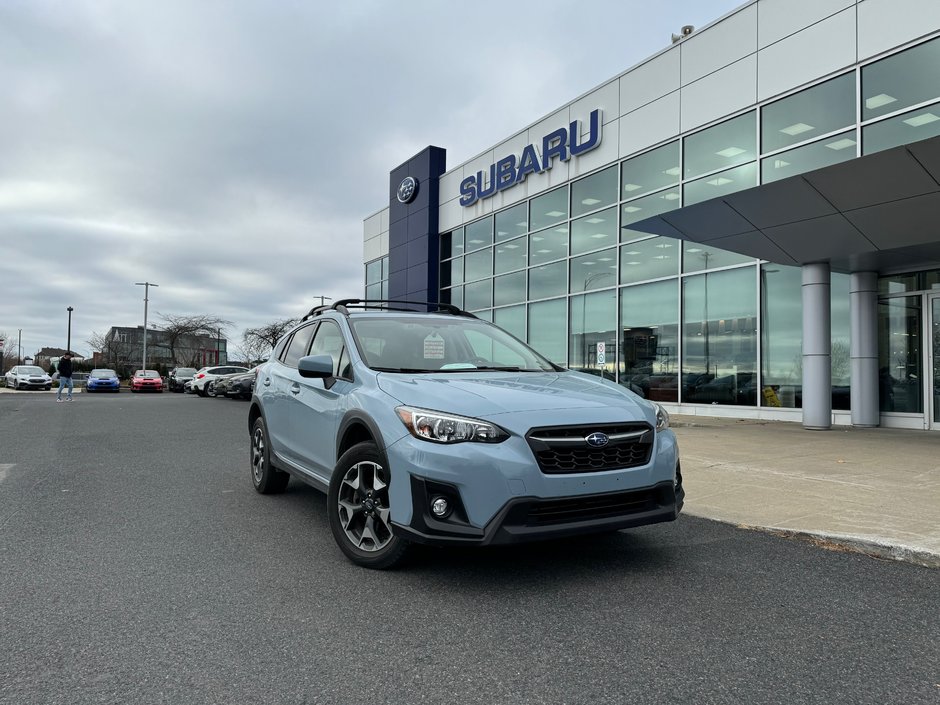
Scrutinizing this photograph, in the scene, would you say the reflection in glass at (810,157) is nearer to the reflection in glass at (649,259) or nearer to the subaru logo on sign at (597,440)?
the reflection in glass at (649,259)

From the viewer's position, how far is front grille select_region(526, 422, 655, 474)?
3.61 m

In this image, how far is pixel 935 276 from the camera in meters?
12.7

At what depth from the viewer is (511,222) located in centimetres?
2322

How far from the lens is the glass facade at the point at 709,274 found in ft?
42.5

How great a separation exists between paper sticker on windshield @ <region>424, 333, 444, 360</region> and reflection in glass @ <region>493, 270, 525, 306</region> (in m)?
17.6

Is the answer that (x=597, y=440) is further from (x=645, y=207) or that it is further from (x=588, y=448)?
(x=645, y=207)

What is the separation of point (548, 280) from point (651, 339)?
4.75 m

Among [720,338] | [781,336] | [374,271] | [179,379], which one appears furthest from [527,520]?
[179,379]

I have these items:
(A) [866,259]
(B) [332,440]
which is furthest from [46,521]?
(A) [866,259]

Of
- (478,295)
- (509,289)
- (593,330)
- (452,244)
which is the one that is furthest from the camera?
(452,244)

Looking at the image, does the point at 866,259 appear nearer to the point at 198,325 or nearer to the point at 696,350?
the point at 696,350

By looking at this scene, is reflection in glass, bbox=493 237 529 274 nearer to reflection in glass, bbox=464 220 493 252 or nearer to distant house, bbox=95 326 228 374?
reflection in glass, bbox=464 220 493 252

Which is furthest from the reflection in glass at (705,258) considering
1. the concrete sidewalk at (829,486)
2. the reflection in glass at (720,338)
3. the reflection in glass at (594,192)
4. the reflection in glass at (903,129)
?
the concrete sidewalk at (829,486)

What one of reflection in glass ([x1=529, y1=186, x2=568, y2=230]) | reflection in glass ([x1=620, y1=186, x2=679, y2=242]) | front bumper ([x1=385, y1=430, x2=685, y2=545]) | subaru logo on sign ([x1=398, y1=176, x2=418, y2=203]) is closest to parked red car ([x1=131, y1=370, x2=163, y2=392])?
subaru logo on sign ([x1=398, y1=176, x2=418, y2=203])
